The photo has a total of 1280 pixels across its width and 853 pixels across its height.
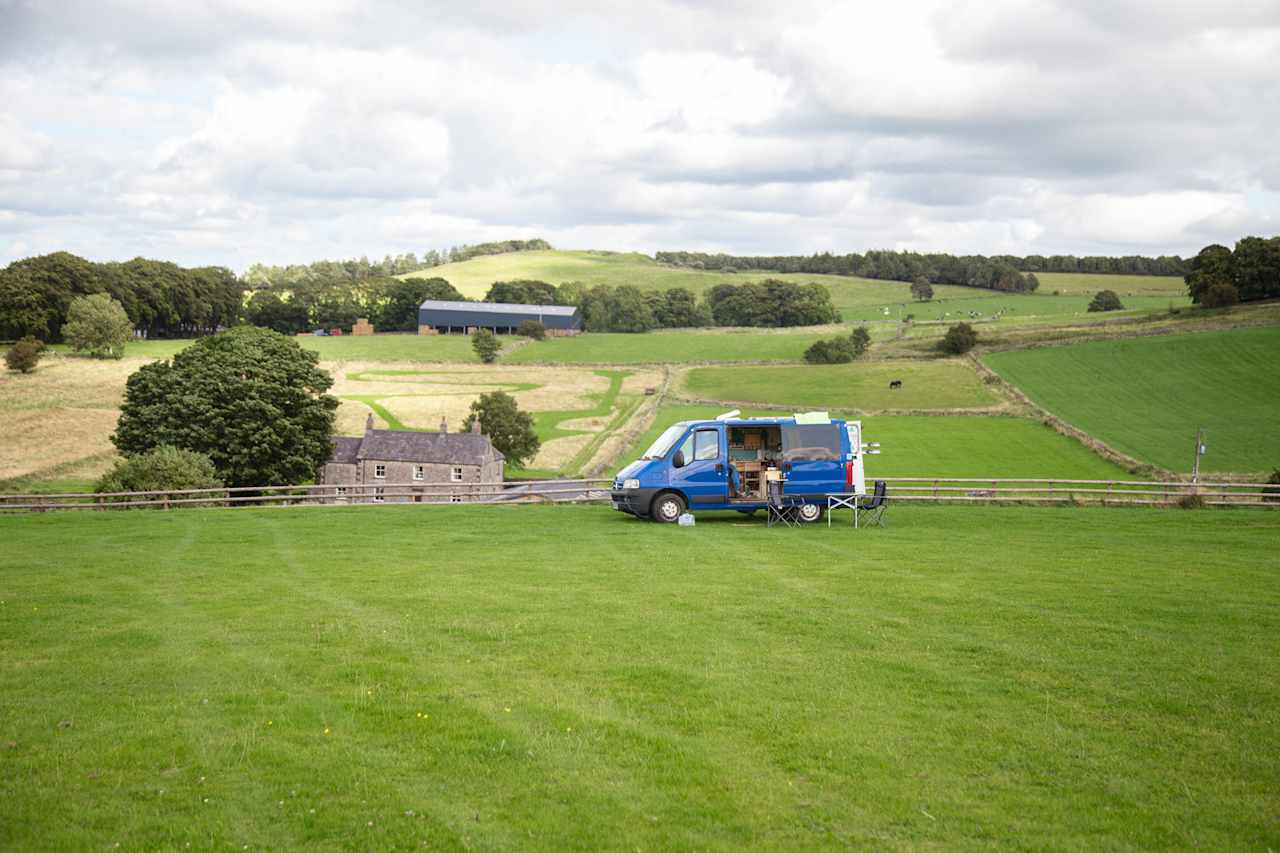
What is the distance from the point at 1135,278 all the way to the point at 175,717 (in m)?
170

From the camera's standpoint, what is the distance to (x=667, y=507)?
25703 millimetres

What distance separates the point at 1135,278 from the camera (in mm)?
156250

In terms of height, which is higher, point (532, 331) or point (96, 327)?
point (96, 327)

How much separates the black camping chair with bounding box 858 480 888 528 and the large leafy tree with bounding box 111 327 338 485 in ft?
93.9

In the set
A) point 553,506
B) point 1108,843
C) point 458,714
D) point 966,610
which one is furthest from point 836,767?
point 553,506

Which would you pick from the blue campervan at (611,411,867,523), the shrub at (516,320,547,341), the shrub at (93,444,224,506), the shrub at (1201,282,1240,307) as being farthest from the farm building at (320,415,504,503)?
the shrub at (1201,282,1240,307)

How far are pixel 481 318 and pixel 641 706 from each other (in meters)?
128

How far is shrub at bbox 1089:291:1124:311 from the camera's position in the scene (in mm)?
121550

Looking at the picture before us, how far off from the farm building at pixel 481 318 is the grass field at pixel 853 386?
47.8 metres

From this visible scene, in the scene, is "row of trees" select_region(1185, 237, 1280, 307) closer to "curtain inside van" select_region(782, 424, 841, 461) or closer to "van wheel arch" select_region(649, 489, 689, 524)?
"curtain inside van" select_region(782, 424, 841, 461)

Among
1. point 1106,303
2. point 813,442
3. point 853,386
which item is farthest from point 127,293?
point 1106,303

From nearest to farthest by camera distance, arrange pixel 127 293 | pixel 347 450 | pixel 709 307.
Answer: pixel 347 450, pixel 127 293, pixel 709 307

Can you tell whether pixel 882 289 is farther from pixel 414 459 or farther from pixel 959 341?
pixel 414 459

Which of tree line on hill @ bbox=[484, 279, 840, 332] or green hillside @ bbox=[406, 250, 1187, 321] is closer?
green hillside @ bbox=[406, 250, 1187, 321]
